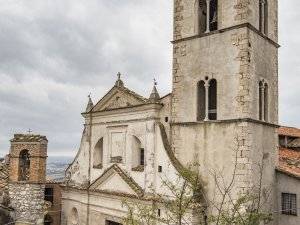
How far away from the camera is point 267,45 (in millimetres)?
16156

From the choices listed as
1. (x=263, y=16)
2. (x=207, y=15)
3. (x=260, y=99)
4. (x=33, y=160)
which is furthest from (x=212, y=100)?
(x=33, y=160)

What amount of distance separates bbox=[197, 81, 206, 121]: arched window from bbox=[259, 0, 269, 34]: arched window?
139 inches

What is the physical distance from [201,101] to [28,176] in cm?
848

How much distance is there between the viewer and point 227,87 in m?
14.8

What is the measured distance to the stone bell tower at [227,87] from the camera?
14352 mm

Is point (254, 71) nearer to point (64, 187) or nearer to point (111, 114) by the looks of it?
point (111, 114)

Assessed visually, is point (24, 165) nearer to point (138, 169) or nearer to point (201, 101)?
point (138, 169)

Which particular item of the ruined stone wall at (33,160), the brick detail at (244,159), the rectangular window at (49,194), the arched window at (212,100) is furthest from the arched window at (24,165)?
the brick detail at (244,159)

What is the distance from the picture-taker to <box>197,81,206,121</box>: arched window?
15867 mm

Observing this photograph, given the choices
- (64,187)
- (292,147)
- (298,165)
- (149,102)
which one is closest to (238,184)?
(298,165)

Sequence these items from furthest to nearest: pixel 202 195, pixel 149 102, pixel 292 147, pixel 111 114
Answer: pixel 292 147, pixel 111 114, pixel 149 102, pixel 202 195

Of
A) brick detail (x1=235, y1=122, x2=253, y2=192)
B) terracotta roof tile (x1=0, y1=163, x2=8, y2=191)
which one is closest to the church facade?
brick detail (x1=235, y1=122, x2=253, y2=192)

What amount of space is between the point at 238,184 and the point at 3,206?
912 cm

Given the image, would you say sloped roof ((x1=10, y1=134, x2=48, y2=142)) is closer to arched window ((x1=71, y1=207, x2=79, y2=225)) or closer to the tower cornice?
arched window ((x1=71, y1=207, x2=79, y2=225))
